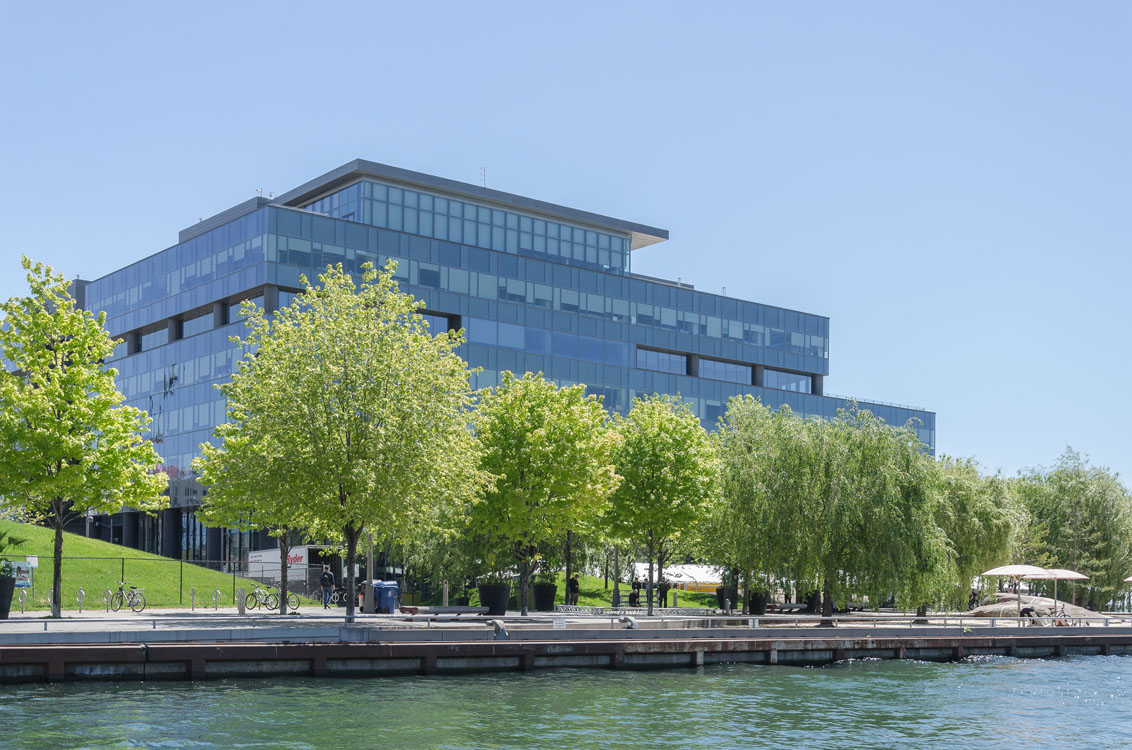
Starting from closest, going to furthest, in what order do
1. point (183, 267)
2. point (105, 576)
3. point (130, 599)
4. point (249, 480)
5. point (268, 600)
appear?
point (249, 480), point (130, 599), point (268, 600), point (105, 576), point (183, 267)

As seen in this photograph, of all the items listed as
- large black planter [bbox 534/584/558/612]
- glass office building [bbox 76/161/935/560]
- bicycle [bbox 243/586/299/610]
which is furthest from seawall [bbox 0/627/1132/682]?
glass office building [bbox 76/161/935/560]

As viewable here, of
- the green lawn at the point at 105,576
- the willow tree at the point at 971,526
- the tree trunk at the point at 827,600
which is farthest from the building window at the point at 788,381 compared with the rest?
the green lawn at the point at 105,576

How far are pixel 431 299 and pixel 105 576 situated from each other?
3581cm

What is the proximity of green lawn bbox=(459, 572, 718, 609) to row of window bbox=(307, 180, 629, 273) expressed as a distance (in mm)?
26192

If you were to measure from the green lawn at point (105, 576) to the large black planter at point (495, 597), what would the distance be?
37.0ft

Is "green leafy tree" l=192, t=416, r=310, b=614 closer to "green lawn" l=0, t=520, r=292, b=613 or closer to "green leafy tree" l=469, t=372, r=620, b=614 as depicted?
"green lawn" l=0, t=520, r=292, b=613

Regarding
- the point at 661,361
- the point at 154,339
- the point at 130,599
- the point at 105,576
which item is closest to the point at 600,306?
the point at 661,361

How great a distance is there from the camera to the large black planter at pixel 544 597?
58.7 meters

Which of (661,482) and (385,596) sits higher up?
(661,482)

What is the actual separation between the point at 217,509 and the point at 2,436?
999cm

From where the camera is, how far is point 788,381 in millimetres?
111562

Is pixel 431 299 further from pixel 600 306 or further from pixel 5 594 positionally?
pixel 5 594

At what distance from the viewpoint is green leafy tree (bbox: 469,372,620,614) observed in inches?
2021

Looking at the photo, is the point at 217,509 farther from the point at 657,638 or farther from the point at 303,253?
the point at 303,253
